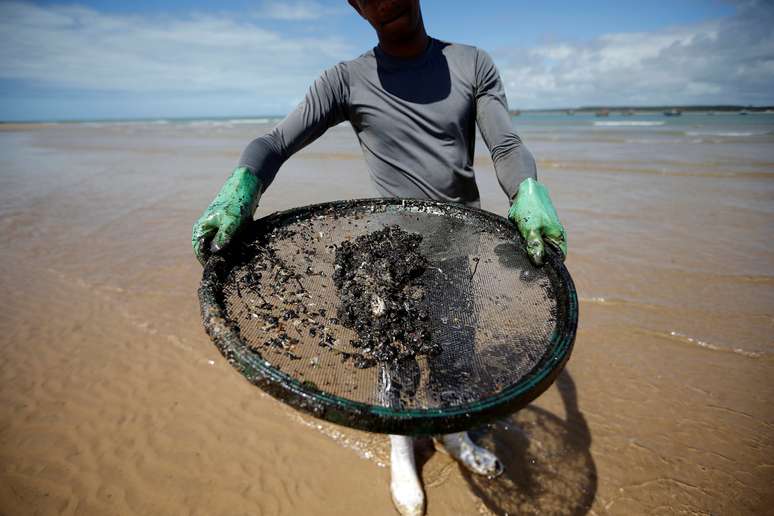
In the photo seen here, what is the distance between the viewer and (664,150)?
50.2 feet

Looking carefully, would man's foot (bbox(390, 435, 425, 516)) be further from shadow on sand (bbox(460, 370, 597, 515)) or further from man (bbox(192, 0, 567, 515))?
shadow on sand (bbox(460, 370, 597, 515))

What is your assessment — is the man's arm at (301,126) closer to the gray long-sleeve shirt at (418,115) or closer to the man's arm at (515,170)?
the gray long-sleeve shirt at (418,115)

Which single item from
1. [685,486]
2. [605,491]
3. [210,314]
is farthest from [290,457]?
[685,486]

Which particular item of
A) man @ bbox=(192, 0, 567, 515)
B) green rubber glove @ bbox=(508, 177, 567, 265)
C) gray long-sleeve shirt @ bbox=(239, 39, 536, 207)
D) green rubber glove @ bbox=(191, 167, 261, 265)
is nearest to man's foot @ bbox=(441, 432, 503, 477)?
man @ bbox=(192, 0, 567, 515)

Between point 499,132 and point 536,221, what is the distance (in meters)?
0.59

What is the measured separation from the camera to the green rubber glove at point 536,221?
164 cm

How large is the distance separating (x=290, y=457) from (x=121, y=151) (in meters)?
18.5

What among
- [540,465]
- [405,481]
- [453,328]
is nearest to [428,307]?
[453,328]

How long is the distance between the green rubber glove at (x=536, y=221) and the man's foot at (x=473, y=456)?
1455 mm

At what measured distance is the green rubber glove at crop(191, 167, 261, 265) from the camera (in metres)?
1.63

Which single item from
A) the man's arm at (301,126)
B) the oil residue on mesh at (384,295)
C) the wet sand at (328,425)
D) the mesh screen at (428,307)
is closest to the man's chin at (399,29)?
the man's arm at (301,126)

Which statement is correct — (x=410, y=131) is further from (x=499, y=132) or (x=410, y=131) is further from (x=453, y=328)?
(x=453, y=328)

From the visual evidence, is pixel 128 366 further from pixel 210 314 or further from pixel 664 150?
pixel 664 150

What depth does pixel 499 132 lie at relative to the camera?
1979 mm
